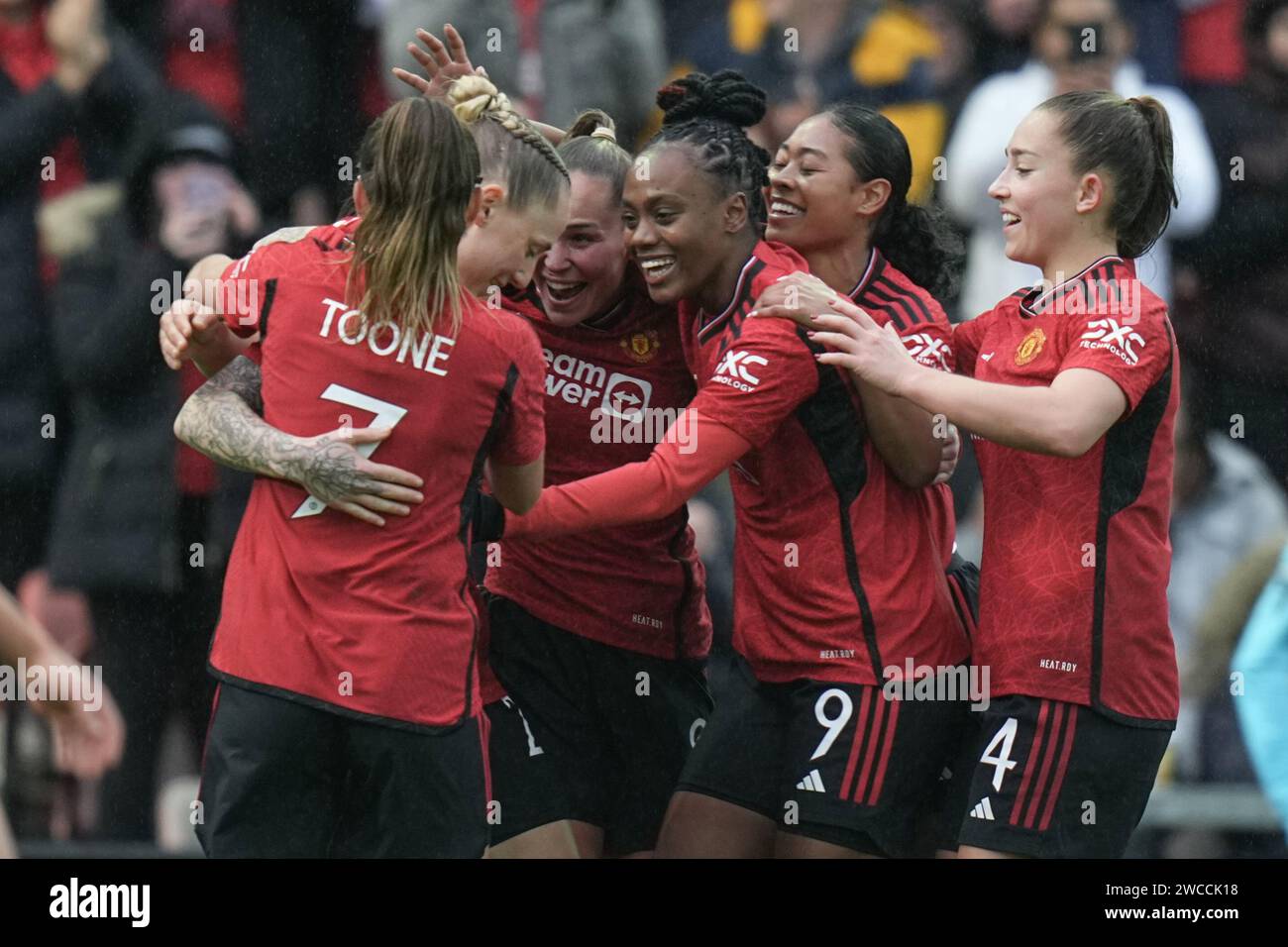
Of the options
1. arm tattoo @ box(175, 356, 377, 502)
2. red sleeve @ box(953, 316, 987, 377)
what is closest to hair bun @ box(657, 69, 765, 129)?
red sleeve @ box(953, 316, 987, 377)

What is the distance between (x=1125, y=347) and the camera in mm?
4016

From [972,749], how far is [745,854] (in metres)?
0.52

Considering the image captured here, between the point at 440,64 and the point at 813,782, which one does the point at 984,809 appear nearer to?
the point at 813,782

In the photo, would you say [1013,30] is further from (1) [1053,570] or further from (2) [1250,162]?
(1) [1053,570]

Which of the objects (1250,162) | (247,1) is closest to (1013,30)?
(1250,162)

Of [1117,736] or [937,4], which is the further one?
[937,4]

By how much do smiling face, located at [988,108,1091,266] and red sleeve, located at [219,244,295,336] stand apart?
4.63 ft

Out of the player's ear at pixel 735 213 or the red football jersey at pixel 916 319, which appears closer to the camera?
the red football jersey at pixel 916 319

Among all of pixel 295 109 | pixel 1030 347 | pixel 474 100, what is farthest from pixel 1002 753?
pixel 295 109

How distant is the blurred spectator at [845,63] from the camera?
680cm

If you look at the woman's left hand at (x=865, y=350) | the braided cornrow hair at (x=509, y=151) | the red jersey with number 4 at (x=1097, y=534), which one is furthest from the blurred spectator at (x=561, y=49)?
the red jersey with number 4 at (x=1097, y=534)

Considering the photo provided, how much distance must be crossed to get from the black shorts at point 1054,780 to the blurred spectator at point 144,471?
3.04m

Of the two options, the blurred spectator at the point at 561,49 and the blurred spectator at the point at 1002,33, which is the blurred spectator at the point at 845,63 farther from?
the blurred spectator at the point at 561,49

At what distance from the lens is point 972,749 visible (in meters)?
4.29
